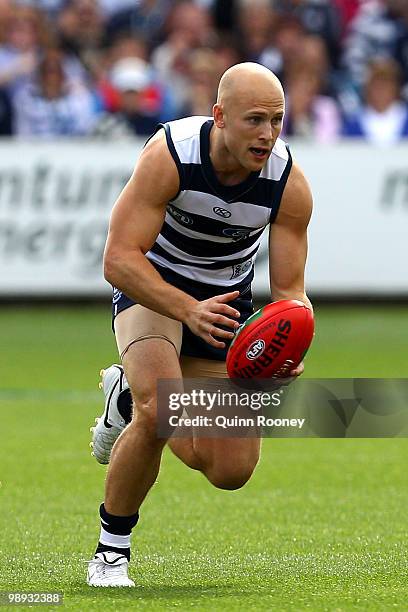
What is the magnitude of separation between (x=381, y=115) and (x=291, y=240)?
36.4 feet

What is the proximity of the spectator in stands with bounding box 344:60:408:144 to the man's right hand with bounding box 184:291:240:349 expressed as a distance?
11242 mm

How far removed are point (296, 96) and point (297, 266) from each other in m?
10.7

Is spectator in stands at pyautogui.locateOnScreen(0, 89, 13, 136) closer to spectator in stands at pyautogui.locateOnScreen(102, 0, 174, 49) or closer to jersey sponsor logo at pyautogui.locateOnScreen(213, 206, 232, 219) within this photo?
spectator in stands at pyautogui.locateOnScreen(102, 0, 174, 49)

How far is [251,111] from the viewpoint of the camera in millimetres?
5699

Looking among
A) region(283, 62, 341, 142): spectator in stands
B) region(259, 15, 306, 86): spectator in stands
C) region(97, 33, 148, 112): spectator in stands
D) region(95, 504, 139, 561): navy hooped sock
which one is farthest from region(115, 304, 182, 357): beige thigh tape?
region(259, 15, 306, 86): spectator in stands

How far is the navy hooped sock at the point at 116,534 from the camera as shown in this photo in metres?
5.95

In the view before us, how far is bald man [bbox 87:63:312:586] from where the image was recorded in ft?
18.9

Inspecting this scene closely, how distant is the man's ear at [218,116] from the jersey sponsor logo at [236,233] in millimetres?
482

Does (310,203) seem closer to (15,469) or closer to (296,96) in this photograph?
(15,469)

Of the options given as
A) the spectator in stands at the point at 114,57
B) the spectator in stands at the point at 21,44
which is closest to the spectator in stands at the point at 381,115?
the spectator in stands at the point at 114,57

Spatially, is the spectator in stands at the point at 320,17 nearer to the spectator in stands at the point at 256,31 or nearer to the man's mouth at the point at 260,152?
the spectator in stands at the point at 256,31

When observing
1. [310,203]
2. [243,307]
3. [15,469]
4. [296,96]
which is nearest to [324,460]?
[15,469]

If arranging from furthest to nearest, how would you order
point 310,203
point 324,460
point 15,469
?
1. point 324,460
2. point 15,469
3. point 310,203

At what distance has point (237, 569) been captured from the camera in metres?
6.21
